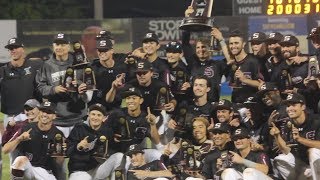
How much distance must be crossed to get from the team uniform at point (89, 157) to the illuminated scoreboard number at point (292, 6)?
20.1 feet

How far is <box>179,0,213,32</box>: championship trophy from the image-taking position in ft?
42.5

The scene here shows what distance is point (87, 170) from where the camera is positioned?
1184cm

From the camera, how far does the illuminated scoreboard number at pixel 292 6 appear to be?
1691 centimetres

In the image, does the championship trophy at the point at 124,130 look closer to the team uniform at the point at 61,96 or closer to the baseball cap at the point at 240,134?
the team uniform at the point at 61,96

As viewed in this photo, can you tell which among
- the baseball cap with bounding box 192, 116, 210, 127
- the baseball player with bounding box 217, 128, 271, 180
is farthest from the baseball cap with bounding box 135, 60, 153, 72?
the baseball player with bounding box 217, 128, 271, 180

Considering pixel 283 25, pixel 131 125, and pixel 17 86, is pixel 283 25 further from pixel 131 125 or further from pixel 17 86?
pixel 131 125

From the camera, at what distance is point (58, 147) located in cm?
1148

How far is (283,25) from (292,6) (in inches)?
190

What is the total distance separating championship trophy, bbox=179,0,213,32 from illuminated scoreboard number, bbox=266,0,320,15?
13.5 ft

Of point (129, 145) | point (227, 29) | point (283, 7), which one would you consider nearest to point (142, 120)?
point (129, 145)

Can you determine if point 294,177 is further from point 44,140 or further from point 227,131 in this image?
point 44,140

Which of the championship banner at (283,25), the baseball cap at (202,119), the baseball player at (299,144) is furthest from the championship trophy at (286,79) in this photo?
the championship banner at (283,25)

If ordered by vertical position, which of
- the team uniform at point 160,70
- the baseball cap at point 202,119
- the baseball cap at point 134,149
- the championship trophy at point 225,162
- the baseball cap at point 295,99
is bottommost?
the championship trophy at point 225,162

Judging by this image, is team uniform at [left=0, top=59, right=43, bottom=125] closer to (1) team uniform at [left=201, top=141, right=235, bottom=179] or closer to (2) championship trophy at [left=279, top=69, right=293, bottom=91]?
(1) team uniform at [left=201, top=141, right=235, bottom=179]
